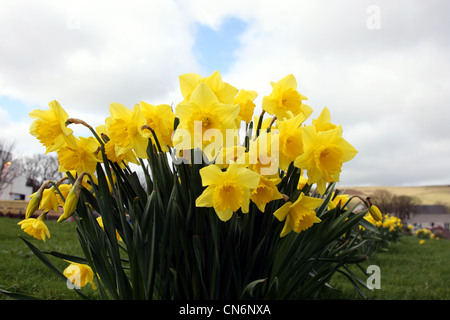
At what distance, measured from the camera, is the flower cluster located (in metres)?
0.85

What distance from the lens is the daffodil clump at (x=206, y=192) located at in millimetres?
874

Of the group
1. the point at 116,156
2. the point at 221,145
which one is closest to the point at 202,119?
the point at 221,145

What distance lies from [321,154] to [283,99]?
0.29 meters

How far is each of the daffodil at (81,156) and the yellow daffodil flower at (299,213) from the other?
61cm

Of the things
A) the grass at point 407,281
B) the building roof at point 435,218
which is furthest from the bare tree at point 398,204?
the grass at point 407,281

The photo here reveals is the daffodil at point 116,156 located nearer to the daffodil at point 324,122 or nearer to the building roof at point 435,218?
the daffodil at point 324,122

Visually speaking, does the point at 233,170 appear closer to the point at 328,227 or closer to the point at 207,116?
the point at 207,116

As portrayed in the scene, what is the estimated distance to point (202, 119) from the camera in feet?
2.87

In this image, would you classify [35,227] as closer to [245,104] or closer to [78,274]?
[78,274]

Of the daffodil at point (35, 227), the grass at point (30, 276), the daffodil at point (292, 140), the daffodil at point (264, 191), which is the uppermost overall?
the daffodil at point (292, 140)

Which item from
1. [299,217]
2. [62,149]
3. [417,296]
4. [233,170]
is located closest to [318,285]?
[299,217]

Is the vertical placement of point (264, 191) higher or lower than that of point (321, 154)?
lower
